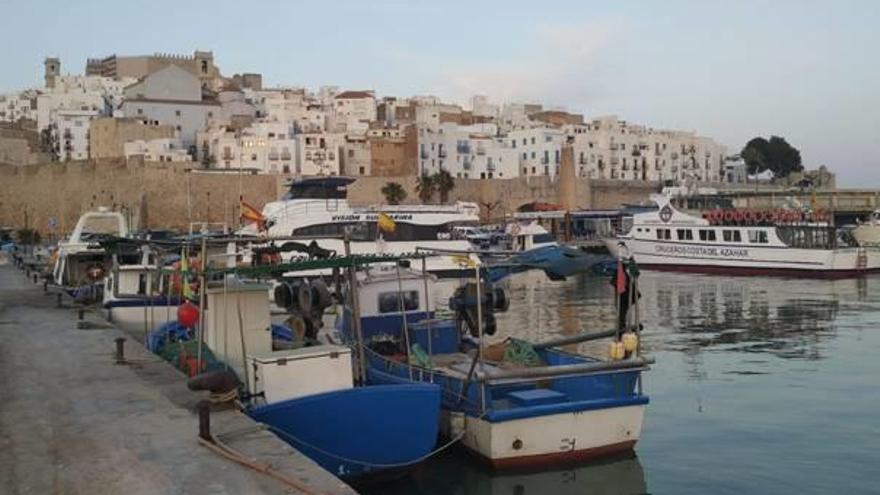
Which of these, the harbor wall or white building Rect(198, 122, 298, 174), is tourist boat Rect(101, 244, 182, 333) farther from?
white building Rect(198, 122, 298, 174)

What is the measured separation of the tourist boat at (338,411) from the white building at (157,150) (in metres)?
75.8

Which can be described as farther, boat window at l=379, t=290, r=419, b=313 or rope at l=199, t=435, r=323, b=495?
boat window at l=379, t=290, r=419, b=313

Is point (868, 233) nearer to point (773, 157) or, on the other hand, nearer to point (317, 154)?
point (317, 154)

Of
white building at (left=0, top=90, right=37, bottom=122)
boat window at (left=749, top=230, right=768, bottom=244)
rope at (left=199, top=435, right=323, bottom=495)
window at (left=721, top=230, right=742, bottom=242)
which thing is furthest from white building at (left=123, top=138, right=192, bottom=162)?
rope at (left=199, top=435, right=323, bottom=495)

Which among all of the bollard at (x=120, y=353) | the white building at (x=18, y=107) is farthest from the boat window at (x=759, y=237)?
the white building at (x=18, y=107)

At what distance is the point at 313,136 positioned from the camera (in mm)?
84312

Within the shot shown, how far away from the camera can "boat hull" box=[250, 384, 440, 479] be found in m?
9.21

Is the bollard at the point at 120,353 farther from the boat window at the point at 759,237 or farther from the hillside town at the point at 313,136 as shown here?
the hillside town at the point at 313,136

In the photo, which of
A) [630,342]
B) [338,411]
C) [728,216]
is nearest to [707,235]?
[728,216]

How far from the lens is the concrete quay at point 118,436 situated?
6898mm

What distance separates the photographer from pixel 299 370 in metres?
9.63

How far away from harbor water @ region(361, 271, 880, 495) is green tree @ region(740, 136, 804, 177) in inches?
3632

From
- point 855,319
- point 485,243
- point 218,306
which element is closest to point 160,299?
point 218,306

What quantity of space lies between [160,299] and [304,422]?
11.9 metres
